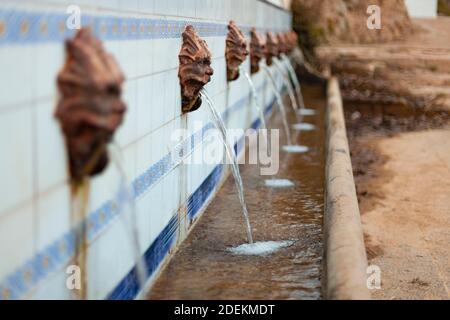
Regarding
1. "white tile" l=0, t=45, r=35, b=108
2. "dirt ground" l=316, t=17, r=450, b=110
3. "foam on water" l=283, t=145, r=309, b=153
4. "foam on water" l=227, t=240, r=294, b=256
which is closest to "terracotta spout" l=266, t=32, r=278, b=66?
"foam on water" l=283, t=145, r=309, b=153

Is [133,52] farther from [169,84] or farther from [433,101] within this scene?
[433,101]

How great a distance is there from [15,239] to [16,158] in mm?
255

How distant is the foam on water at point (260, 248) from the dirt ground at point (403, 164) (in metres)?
0.68

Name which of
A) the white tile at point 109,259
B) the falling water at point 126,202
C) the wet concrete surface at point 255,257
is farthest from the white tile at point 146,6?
the wet concrete surface at point 255,257

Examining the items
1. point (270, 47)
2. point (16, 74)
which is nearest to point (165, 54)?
point (16, 74)

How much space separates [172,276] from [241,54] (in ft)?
10.6

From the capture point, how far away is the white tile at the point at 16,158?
7.61 ft

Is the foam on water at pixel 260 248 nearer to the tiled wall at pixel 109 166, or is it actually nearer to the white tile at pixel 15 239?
the tiled wall at pixel 109 166

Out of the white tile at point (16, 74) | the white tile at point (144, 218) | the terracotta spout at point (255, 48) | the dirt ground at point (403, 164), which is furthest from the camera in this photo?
the terracotta spout at point (255, 48)

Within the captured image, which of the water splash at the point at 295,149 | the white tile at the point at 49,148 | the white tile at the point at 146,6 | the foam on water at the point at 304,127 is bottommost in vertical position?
the water splash at the point at 295,149

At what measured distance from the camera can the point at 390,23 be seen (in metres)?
33.4
